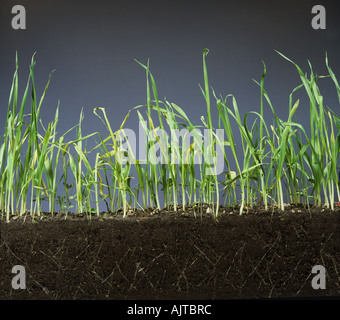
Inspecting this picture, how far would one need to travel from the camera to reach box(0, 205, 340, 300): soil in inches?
40.3

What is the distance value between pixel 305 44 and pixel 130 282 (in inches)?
49.0

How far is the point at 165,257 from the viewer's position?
3.37ft

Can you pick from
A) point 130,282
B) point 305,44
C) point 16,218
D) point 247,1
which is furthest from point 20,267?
point 305,44

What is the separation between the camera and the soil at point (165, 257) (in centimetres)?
102

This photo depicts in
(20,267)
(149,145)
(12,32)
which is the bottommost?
(20,267)

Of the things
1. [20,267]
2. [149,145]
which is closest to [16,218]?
[20,267]

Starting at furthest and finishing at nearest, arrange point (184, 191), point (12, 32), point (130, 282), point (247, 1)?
point (247, 1) → point (12, 32) → point (184, 191) → point (130, 282)

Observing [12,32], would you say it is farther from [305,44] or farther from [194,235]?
[305,44]

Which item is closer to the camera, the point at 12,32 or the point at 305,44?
the point at 12,32

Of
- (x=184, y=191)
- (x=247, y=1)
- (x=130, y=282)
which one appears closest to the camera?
(x=130, y=282)

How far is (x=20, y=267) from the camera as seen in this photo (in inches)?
40.7

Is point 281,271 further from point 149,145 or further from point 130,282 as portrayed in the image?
point 149,145

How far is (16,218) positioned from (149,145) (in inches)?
15.9
